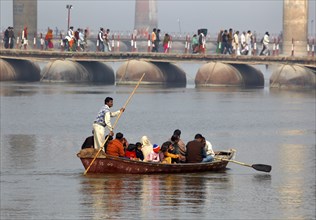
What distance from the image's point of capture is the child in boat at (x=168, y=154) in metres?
34.4

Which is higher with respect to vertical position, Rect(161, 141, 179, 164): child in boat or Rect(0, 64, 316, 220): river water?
Rect(161, 141, 179, 164): child in boat

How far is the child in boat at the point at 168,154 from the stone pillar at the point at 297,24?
5454 centimetres

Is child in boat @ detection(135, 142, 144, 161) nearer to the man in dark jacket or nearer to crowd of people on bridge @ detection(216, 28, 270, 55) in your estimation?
the man in dark jacket

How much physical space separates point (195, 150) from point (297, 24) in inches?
2172

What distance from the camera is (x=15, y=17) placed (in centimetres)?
10306

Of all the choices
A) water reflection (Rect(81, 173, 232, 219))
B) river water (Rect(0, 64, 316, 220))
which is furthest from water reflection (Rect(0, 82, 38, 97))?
water reflection (Rect(81, 173, 232, 219))

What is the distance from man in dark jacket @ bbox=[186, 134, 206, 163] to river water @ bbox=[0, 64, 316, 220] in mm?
530

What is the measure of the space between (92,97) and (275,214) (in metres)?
45.0

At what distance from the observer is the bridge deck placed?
262ft

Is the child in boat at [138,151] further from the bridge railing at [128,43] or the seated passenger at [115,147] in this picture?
the bridge railing at [128,43]

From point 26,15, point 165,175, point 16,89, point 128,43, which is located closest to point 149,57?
point 16,89

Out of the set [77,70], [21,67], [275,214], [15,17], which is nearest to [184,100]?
[77,70]

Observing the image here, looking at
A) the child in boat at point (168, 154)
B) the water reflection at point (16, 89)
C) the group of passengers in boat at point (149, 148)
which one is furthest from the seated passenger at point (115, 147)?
the water reflection at point (16, 89)

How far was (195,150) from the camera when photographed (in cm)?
3484
